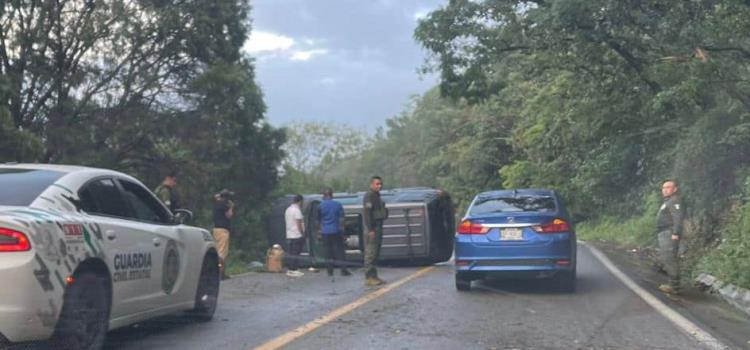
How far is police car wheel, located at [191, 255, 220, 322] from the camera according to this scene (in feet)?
30.2

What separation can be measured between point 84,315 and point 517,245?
6870mm

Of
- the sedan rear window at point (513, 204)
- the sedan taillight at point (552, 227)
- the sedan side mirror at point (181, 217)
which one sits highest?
the sedan side mirror at point (181, 217)

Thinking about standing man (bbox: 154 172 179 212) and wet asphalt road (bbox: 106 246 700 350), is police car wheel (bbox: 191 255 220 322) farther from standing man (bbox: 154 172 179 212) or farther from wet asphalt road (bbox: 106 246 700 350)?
standing man (bbox: 154 172 179 212)

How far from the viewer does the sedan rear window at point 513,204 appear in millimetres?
12648

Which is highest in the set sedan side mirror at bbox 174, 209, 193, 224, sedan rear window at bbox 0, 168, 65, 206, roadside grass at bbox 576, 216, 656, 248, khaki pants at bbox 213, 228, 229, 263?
sedan rear window at bbox 0, 168, 65, 206

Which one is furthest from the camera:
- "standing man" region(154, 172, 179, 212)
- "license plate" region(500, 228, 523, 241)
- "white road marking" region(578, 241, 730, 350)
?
"standing man" region(154, 172, 179, 212)

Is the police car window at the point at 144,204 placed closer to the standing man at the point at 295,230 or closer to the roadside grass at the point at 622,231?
the standing man at the point at 295,230

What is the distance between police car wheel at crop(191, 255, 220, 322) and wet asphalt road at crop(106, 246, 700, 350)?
163 millimetres

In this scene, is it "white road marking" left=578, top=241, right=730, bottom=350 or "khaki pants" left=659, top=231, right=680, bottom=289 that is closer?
"white road marking" left=578, top=241, right=730, bottom=350

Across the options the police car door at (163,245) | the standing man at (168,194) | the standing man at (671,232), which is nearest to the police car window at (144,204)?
the police car door at (163,245)

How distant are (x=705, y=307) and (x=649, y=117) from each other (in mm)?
10956

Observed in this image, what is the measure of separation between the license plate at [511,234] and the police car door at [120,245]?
19.1ft

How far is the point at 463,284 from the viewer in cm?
1268

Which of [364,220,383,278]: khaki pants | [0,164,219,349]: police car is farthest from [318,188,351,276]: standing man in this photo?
[0,164,219,349]: police car
